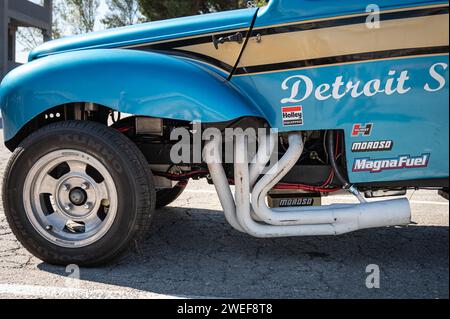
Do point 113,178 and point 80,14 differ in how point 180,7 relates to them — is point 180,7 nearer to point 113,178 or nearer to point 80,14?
point 113,178

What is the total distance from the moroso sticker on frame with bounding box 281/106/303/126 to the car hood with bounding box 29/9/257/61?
59 cm

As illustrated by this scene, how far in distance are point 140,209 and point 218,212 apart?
71.7 inches

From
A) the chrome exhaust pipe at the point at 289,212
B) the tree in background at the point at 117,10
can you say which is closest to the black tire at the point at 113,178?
the chrome exhaust pipe at the point at 289,212

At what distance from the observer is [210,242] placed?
12.9 ft

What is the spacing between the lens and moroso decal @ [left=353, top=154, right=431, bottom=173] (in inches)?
116

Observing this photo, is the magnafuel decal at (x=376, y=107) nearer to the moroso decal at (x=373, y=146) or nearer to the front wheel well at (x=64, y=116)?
the moroso decal at (x=373, y=146)

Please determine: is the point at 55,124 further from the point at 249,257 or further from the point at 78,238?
the point at 249,257

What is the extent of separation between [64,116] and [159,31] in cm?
90

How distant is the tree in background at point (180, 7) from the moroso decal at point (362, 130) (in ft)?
50.6

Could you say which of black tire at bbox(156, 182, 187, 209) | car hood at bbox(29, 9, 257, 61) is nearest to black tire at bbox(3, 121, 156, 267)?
car hood at bbox(29, 9, 257, 61)

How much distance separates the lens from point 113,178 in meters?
3.18

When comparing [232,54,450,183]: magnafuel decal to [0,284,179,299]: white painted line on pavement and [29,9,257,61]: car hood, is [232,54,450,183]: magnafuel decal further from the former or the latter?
[0,284,179,299]: white painted line on pavement

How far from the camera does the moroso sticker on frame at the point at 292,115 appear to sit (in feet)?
10.1
